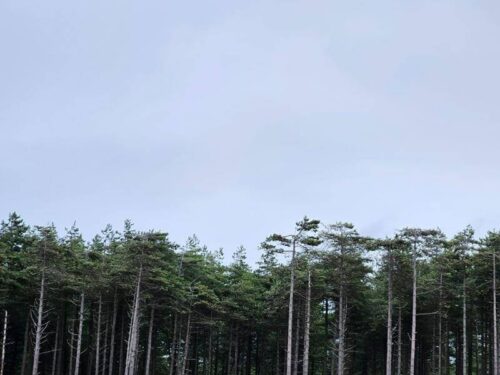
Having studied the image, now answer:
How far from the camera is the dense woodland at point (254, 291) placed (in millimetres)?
39781

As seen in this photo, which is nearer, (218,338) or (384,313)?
(384,313)

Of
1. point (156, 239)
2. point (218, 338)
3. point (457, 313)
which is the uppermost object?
point (156, 239)

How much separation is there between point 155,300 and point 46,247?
33.2 feet

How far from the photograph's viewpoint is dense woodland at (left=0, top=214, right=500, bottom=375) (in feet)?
131

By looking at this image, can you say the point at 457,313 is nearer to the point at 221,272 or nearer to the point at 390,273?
the point at 390,273

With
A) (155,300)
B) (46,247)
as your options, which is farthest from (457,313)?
(46,247)

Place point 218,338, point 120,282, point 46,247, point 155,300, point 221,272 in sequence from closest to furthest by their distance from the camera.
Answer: point 46,247, point 120,282, point 155,300, point 221,272, point 218,338

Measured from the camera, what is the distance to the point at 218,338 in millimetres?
58750

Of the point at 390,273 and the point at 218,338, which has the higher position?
the point at 390,273

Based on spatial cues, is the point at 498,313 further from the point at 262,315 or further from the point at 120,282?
the point at 120,282

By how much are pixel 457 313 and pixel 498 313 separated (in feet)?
14.5

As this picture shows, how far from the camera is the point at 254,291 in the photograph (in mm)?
50906

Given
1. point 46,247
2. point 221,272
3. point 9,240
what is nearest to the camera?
point 46,247

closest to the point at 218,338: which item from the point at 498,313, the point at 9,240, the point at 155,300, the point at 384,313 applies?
the point at 155,300
